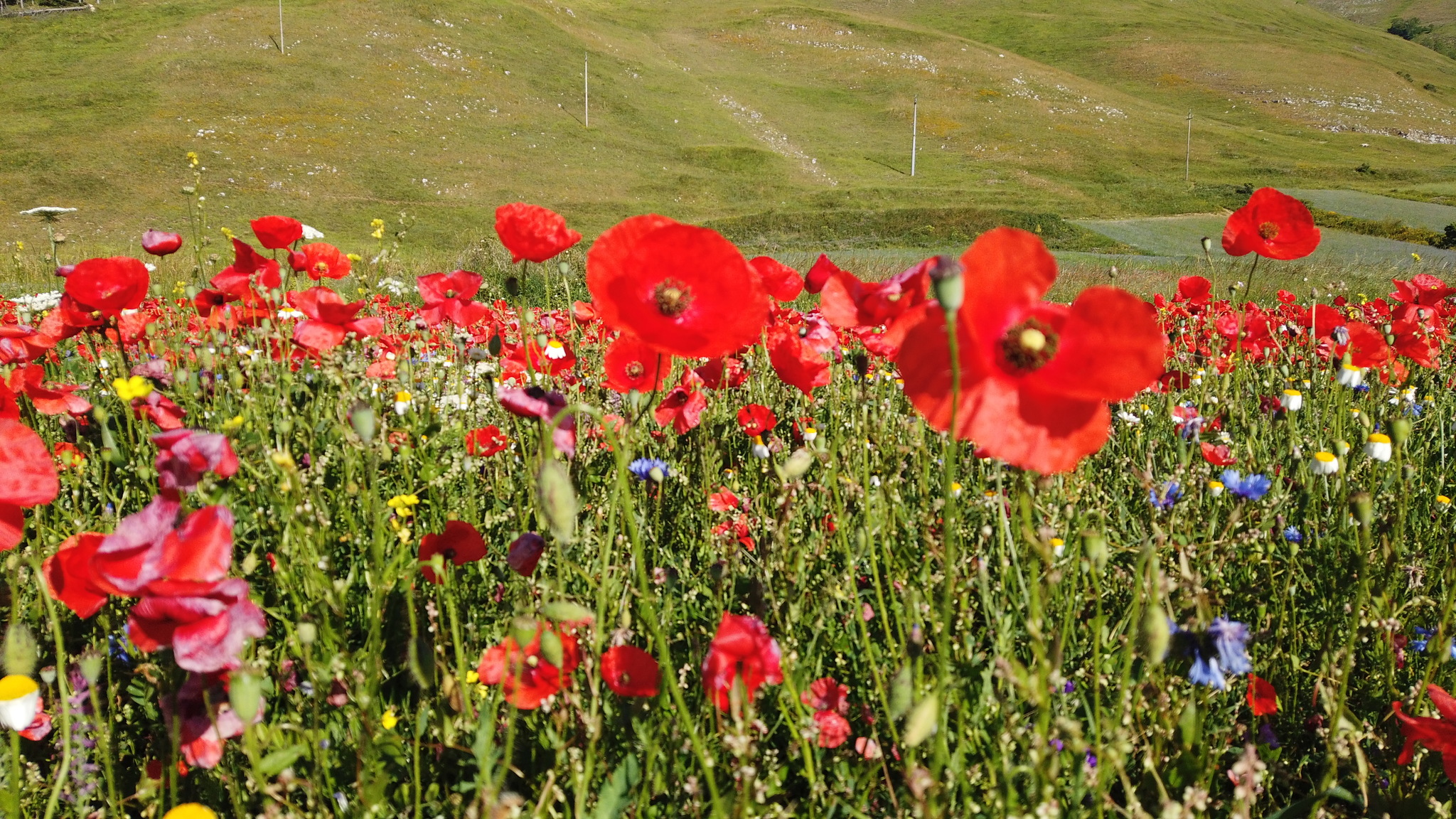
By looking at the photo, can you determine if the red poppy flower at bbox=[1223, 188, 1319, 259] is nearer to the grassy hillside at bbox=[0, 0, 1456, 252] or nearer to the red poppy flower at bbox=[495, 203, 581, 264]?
the red poppy flower at bbox=[495, 203, 581, 264]

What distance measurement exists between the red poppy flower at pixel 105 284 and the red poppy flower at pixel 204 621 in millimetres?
1477

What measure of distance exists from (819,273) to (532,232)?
0.65 m

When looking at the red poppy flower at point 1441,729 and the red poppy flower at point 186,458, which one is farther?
the red poppy flower at point 1441,729

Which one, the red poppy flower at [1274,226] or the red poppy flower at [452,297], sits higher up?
the red poppy flower at [1274,226]

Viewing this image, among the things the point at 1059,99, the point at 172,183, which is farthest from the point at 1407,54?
the point at 172,183

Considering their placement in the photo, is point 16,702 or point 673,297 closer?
point 16,702

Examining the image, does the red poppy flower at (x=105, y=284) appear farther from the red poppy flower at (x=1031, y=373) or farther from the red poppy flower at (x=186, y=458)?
the red poppy flower at (x=1031, y=373)

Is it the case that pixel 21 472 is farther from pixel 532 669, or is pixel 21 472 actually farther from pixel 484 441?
pixel 484 441

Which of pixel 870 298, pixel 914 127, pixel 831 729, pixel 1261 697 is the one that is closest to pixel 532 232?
pixel 870 298

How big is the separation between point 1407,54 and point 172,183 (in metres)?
112

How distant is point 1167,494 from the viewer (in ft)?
6.18

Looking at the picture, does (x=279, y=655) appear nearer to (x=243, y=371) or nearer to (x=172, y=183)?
(x=243, y=371)

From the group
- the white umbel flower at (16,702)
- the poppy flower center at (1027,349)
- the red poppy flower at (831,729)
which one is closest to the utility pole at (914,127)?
the red poppy flower at (831,729)

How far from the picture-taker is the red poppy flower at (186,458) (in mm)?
1003
